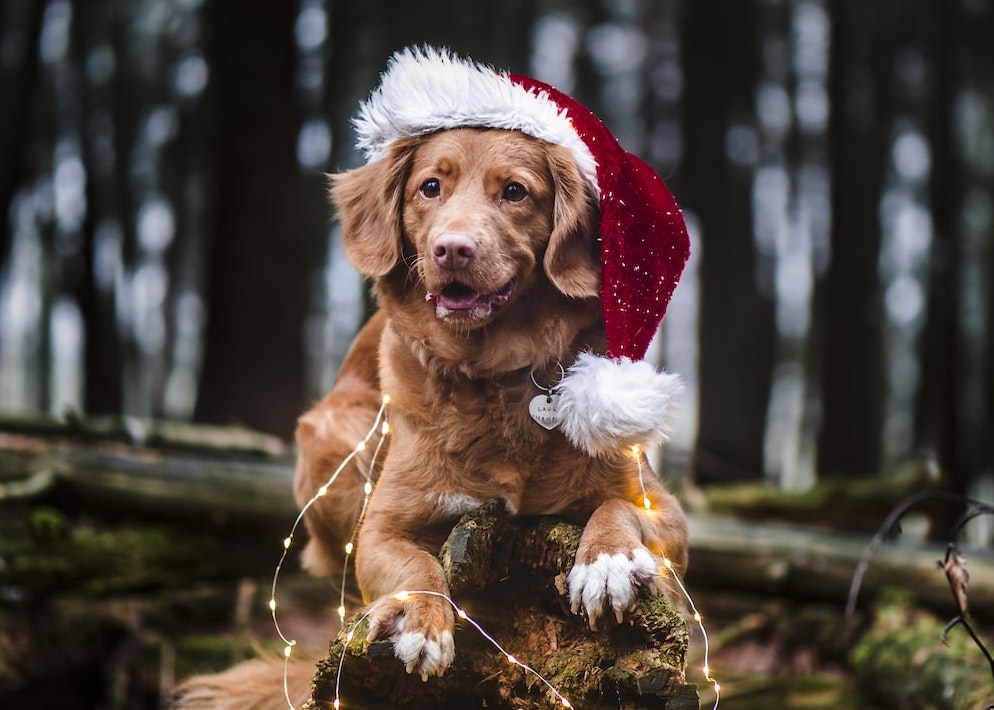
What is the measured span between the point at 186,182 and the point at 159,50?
105cm

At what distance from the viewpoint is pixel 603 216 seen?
1.81 m

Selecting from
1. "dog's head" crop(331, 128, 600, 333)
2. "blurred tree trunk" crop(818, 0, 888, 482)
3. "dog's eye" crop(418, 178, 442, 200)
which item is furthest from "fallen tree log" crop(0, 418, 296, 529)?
"blurred tree trunk" crop(818, 0, 888, 482)

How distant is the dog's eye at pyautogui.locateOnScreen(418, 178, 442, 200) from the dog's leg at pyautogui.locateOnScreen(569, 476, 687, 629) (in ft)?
2.53

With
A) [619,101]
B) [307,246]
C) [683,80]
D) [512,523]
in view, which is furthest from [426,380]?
[683,80]

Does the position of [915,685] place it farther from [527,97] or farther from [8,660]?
[8,660]

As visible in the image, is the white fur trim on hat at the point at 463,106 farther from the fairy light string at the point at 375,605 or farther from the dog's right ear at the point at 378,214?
the fairy light string at the point at 375,605

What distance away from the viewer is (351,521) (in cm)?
208

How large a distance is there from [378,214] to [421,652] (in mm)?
948

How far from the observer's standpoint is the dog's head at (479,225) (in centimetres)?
175

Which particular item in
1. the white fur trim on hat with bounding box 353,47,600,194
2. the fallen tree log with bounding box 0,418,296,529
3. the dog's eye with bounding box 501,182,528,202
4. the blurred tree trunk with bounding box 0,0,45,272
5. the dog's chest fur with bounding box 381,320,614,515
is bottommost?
the fallen tree log with bounding box 0,418,296,529

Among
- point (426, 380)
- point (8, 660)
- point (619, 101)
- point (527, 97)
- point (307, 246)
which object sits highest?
point (619, 101)

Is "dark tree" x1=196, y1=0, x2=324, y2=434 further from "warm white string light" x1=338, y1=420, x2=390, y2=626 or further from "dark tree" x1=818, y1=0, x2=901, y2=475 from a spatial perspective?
"dark tree" x1=818, y1=0, x2=901, y2=475

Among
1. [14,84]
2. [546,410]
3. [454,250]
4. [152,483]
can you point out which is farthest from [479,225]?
[14,84]

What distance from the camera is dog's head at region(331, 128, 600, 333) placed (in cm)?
175
